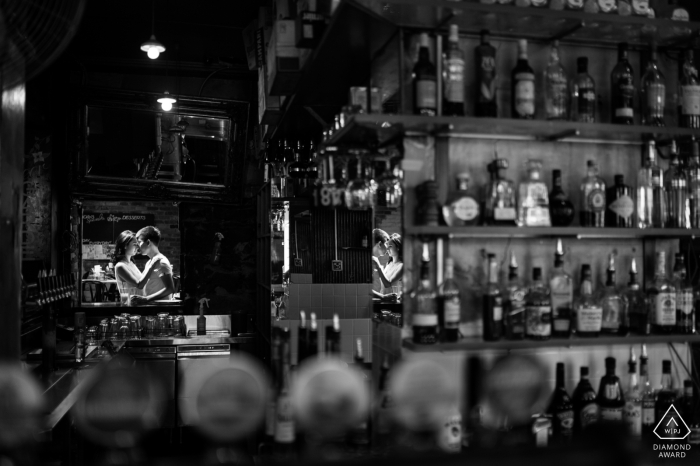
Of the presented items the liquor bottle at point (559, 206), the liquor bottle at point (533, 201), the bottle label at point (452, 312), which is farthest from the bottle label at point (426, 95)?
the bottle label at point (452, 312)

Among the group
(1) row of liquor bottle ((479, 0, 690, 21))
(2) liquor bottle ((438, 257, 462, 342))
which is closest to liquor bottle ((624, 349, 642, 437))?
(2) liquor bottle ((438, 257, 462, 342))

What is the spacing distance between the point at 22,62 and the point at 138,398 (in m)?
1.46

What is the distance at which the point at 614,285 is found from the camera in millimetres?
2660

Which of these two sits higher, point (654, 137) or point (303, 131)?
point (303, 131)

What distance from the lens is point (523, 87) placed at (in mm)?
2510

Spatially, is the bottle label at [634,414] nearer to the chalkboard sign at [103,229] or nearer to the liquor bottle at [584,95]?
the liquor bottle at [584,95]

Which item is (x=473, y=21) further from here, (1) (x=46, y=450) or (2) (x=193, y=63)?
(2) (x=193, y=63)

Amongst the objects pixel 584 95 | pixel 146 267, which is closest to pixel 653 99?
pixel 584 95

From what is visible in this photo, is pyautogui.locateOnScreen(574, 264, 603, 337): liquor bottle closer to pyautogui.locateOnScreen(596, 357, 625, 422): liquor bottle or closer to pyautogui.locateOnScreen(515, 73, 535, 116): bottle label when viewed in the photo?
pyautogui.locateOnScreen(596, 357, 625, 422): liquor bottle

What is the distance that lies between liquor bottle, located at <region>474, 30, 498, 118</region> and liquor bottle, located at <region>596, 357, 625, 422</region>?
1.06m

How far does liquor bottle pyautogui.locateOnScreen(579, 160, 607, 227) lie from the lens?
2.61 m

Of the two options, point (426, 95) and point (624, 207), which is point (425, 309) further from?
point (624, 207)

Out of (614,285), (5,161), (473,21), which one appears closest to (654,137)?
(614,285)

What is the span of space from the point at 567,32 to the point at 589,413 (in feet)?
4.75
